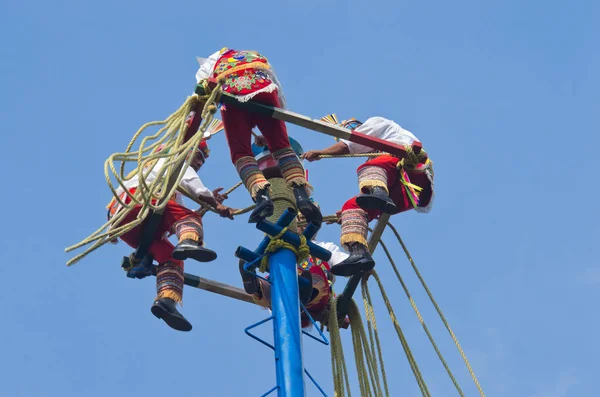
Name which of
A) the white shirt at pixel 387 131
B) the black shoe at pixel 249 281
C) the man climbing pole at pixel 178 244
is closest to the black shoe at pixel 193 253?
the man climbing pole at pixel 178 244

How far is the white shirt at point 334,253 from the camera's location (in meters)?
8.59

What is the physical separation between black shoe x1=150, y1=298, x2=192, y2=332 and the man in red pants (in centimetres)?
111

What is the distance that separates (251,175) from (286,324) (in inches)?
47.4

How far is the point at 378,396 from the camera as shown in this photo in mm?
7621

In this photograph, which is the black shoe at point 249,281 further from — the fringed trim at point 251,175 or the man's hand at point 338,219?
the man's hand at point 338,219

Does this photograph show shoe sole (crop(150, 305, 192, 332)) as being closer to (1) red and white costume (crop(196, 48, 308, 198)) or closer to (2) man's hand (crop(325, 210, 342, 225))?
(1) red and white costume (crop(196, 48, 308, 198))

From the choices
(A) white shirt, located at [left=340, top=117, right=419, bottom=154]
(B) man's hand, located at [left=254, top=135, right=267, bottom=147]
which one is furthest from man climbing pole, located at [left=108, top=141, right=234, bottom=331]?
(A) white shirt, located at [left=340, top=117, right=419, bottom=154]

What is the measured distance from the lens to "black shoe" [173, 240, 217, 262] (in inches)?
293

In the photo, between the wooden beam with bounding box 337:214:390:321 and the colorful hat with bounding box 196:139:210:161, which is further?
the colorful hat with bounding box 196:139:210:161

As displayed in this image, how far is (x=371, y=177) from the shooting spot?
777cm

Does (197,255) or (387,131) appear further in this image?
(387,131)

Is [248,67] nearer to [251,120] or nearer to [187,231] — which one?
[251,120]

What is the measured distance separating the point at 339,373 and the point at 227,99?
2.02 m

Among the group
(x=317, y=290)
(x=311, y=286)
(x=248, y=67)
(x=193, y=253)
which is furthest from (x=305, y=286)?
(x=248, y=67)
